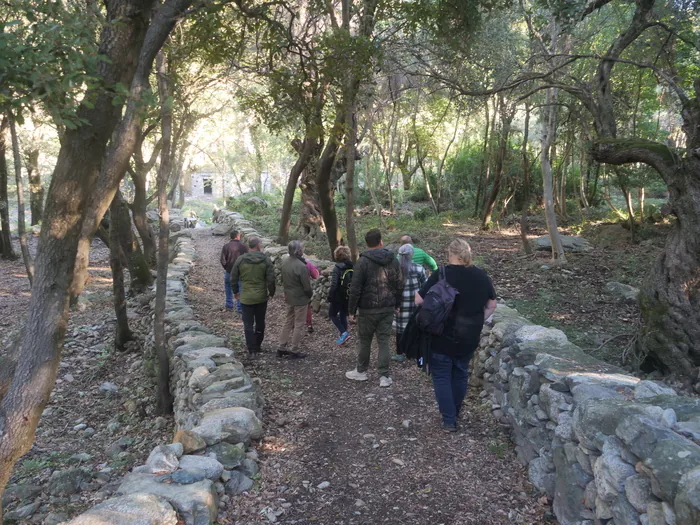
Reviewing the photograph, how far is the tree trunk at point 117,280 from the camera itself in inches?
Answer: 328

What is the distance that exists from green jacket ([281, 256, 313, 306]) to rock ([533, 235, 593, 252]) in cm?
634

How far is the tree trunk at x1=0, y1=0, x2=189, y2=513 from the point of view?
140 inches

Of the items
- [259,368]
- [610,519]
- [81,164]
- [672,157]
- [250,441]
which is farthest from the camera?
→ [259,368]

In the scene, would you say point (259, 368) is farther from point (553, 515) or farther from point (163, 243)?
point (553, 515)

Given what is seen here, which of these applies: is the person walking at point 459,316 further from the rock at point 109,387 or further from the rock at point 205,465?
the rock at point 109,387

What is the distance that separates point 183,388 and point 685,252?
5608mm

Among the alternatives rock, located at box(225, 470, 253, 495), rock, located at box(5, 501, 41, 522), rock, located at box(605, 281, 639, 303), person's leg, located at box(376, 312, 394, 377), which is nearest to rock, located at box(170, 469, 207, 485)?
rock, located at box(225, 470, 253, 495)

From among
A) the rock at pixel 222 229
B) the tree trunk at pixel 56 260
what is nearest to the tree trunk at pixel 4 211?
the rock at pixel 222 229

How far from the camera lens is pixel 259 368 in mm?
6719

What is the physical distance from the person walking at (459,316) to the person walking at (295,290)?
271cm

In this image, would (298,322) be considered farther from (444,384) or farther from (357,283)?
(444,384)

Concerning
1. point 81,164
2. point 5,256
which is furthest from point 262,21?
point 5,256

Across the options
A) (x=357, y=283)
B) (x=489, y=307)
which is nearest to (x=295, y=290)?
(x=357, y=283)

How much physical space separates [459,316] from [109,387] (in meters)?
5.95
